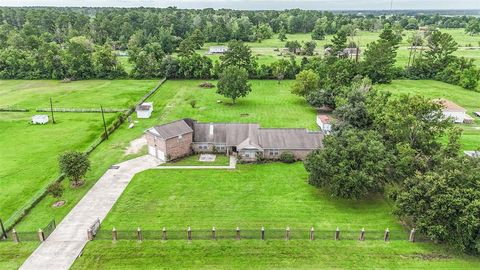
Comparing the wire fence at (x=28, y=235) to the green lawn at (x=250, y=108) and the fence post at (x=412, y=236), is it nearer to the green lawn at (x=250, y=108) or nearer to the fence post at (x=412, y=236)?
the fence post at (x=412, y=236)

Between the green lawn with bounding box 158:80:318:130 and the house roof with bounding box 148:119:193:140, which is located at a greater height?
the house roof with bounding box 148:119:193:140

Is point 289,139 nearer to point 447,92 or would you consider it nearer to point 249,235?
point 249,235

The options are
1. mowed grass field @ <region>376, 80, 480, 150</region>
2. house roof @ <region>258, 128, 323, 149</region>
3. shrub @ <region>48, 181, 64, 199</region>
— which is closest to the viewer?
shrub @ <region>48, 181, 64, 199</region>

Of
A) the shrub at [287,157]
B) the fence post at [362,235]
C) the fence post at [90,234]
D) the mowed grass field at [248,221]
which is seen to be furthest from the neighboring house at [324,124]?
the fence post at [90,234]

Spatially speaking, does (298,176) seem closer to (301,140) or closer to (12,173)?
(301,140)

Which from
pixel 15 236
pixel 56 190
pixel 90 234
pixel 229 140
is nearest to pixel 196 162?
pixel 229 140

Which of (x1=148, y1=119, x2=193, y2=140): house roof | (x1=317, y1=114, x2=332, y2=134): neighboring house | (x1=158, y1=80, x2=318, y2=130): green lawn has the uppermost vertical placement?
(x1=148, y1=119, x2=193, y2=140): house roof

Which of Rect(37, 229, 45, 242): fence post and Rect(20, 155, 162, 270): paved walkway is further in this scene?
Rect(37, 229, 45, 242): fence post

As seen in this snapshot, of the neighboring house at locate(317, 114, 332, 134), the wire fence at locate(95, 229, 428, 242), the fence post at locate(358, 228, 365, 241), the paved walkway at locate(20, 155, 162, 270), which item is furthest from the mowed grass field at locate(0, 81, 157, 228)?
the neighboring house at locate(317, 114, 332, 134)

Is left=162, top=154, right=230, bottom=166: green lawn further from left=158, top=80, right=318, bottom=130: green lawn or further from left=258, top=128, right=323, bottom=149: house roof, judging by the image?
left=158, top=80, right=318, bottom=130: green lawn

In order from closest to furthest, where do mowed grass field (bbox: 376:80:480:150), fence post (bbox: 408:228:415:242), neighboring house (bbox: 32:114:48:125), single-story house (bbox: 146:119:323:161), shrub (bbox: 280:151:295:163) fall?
fence post (bbox: 408:228:415:242)
shrub (bbox: 280:151:295:163)
single-story house (bbox: 146:119:323:161)
mowed grass field (bbox: 376:80:480:150)
neighboring house (bbox: 32:114:48:125)

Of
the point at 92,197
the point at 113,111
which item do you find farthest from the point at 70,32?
the point at 92,197
